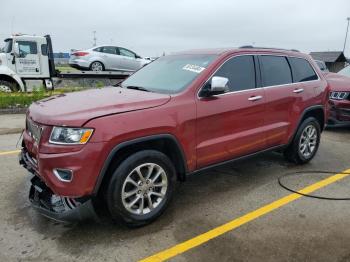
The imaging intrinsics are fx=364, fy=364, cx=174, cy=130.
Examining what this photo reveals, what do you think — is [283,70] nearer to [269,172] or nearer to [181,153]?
[269,172]

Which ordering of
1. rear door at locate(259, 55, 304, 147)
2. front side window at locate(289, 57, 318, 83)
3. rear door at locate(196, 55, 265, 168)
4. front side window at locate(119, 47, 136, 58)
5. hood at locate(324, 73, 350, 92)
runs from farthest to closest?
front side window at locate(119, 47, 136, 58) < hood at locate(324, 73, 350, 92) < front side window at locate(289, 57, 318, 83) < rear door at locate(259, 55, 304, 147) < rear door at locate(196, 55, 265, 168)

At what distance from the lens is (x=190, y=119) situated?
3877 mm

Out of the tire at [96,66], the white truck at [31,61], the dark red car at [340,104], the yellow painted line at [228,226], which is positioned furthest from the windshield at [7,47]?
the yellow painted line at [228,226]

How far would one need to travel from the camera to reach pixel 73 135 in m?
3.21

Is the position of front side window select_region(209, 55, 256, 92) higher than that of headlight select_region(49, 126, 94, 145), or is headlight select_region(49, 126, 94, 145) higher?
front side window select_region(209, 55, 256, 92)

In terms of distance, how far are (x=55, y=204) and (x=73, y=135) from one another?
Answer: 2.62 feet

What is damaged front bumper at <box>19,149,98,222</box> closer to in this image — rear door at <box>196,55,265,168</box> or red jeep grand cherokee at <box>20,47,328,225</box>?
red jeep grand cherokee at <box>20,47,328,225</box>

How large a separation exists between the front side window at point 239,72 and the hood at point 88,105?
38.0 inches

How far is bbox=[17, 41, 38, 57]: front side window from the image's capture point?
1452 cm

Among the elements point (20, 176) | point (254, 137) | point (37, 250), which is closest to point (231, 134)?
point (254, 137)

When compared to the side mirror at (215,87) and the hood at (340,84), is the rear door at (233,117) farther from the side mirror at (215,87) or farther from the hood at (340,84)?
the hood at (340,84)

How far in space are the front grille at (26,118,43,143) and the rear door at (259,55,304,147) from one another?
2826 mm

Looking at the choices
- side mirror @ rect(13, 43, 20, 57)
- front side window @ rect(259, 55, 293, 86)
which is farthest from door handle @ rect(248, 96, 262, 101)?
side mirror @ rect(13, 43, 20, 57)

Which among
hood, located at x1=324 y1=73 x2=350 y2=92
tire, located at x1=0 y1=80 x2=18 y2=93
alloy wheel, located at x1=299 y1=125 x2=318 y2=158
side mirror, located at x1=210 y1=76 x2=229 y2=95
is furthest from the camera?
tire, located at x1=0 y1=80 x2=18 y2=93
